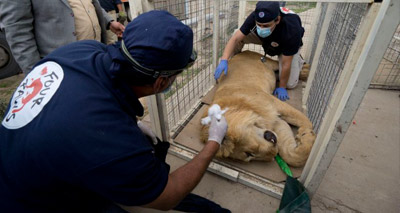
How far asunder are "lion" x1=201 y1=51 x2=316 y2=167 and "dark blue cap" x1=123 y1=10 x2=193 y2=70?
1.32 metres

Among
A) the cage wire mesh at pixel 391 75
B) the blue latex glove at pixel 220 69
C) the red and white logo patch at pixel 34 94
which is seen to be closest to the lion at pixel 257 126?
the blue latex glove at pixel 220 69

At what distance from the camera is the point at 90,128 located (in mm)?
1011

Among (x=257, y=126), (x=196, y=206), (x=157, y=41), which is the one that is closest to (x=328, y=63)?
(x=257, y=126)

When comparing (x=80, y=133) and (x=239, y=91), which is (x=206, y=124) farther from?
(x=80, y=133)

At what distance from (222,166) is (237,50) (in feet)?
8.40

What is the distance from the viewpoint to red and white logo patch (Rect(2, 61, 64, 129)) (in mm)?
1065

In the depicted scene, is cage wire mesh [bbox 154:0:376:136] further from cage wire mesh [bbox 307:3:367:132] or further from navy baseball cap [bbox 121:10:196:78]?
navy baseball cap [bbox 121:10:196:78]

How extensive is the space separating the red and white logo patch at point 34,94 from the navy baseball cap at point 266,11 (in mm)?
2470

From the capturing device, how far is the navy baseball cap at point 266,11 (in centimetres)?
282

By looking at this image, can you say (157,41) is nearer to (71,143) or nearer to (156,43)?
(156,43)

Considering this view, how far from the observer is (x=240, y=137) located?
2.30 meters

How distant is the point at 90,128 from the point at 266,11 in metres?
2.62

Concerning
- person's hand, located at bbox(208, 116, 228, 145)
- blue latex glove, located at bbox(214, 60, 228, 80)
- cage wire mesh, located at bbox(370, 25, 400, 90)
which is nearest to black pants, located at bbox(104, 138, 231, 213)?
person's hand, located at bbox(208, 116, 228, 145)

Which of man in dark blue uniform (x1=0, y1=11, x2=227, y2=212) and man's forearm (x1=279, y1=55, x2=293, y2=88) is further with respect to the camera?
man's forearm (x1=279, y1=55, x2=293, y2=88)
